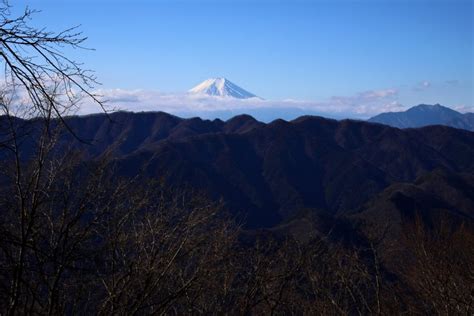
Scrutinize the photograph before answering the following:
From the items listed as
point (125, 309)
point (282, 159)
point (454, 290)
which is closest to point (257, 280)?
point (125, 309)

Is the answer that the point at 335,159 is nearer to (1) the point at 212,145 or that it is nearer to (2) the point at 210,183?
(1) the point at 212,145

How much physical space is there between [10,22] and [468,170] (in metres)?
115

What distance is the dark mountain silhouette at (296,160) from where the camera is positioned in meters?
77.6

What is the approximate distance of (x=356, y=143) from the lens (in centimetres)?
12188

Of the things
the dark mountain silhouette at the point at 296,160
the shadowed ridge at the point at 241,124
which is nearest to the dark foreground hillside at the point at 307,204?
the dark mountain silhouette at the point at 296,160

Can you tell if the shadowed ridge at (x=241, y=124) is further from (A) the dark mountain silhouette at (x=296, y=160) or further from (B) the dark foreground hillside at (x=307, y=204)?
(B) the dark foreground hillside at (x=307, y=204)

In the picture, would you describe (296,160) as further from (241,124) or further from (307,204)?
(241,124)

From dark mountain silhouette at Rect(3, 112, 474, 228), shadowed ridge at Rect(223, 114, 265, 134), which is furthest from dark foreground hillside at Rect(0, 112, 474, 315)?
shadowed ridge at Rect(223, 114, 265, 134)

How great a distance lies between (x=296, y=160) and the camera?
104188 millimetres

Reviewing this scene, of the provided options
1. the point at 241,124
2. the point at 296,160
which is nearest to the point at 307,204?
the point at 296,160

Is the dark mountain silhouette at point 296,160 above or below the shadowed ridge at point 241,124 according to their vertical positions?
below

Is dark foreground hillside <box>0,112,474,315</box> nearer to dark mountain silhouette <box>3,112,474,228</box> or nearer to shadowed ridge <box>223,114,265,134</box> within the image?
dark mountain silhouette <box>3,112,474,228</box>

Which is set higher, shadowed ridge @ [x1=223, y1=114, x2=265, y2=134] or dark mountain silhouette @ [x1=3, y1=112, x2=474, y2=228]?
shadowed ridge @ [x1=223, y1=114, x2=265, y2=134]

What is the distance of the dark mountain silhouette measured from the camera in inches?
3054
